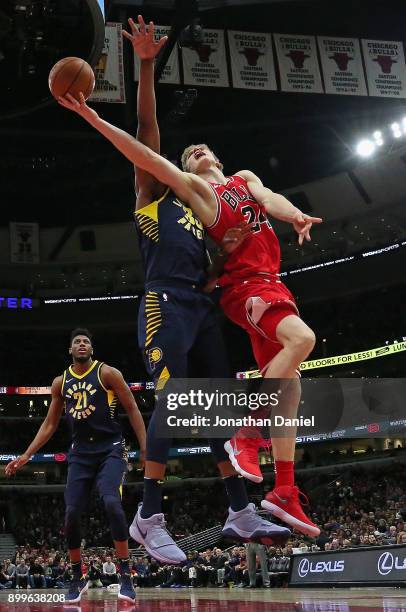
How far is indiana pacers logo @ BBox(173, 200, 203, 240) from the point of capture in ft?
14.2

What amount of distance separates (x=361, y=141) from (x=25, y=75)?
49.4 feet

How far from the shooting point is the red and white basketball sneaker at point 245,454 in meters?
3.79

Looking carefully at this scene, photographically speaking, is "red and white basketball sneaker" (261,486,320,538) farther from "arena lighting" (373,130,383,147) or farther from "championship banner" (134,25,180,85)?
"arena lighting" (373,130,383,147)

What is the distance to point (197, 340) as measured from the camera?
4.31m

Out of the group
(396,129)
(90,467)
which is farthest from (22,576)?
(396,129)

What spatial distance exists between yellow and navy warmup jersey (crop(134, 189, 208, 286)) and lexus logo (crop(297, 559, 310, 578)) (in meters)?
12.2

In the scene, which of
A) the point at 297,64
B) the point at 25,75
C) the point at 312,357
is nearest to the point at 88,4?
the point at 25,75

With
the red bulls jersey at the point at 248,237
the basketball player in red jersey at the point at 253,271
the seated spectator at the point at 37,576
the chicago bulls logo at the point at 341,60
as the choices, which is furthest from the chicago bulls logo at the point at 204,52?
the seated spectator at the point at 37,576

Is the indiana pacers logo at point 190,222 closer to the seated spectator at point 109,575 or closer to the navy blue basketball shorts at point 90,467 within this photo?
the navy blue basketball shorts at point 90,467

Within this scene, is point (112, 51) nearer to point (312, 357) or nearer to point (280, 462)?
point (280, 462)

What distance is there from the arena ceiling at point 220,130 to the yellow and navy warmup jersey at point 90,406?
1143cm

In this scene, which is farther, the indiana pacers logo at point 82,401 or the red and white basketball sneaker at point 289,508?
the indiana pacers logo at point 82,401

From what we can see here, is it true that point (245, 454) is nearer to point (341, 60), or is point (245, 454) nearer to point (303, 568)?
point (303, 568)

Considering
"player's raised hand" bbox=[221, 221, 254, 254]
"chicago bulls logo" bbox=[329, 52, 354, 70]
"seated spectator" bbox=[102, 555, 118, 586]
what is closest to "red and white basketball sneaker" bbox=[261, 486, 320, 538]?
"player's raised hand" bbox=[221, 221, 254, 254]
